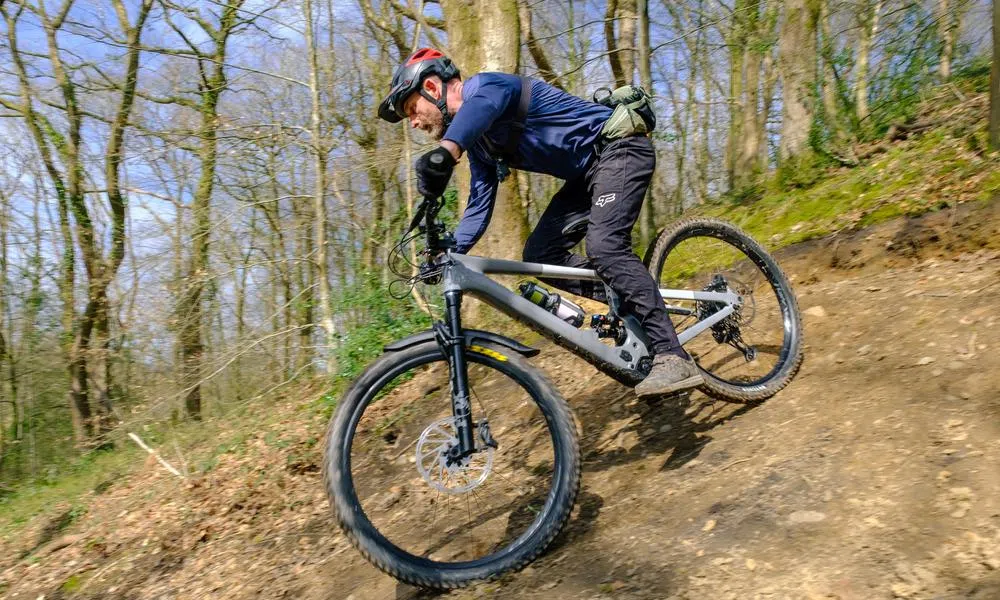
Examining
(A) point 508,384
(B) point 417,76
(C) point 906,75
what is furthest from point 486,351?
(C) point 906,75

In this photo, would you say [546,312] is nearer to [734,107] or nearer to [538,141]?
[538,141]

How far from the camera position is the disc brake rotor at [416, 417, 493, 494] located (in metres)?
3.07

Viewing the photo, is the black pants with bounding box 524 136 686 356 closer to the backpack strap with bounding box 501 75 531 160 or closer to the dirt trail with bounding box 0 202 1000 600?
the backpack strap with bounding box 501 75 531 160

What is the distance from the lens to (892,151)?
6.53 metres

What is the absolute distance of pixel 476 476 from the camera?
10.7ft

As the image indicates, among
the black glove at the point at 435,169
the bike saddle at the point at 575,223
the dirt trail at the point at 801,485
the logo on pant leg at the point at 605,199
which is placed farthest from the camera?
the bike saddle at the point at 575,223

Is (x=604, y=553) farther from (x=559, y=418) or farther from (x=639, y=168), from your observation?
(x=639, y=168)

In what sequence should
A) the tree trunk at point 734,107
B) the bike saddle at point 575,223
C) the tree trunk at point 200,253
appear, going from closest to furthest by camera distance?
the bike saddle at point 575,223, the tree trunk at point 200,253, the tree trunk at point 734,107

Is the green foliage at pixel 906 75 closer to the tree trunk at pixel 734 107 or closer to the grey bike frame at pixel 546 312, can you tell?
the tree trunk at pixel 734 107

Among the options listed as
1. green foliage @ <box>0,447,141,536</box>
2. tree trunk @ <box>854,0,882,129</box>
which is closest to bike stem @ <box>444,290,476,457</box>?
tree trunk @ <box>854,0,882,129</box>

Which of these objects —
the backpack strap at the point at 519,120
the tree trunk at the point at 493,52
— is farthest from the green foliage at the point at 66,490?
the backpack strap at the point at 519,120

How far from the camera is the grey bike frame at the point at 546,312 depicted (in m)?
3.25

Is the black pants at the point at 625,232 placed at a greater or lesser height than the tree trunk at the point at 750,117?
lesser

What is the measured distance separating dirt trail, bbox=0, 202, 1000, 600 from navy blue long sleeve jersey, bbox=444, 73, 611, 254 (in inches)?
62.4
